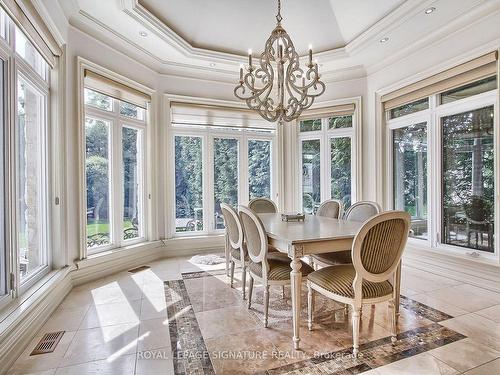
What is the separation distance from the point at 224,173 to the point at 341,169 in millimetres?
2064

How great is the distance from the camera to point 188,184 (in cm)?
479

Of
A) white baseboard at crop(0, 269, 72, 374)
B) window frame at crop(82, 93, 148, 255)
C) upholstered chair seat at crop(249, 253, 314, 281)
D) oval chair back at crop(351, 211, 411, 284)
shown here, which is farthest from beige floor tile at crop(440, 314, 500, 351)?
window frame at crop(82, 93, 148, 255)

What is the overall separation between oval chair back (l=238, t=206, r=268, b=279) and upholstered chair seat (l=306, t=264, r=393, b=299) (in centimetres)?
41

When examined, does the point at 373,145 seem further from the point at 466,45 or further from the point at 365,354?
the point at 365,354

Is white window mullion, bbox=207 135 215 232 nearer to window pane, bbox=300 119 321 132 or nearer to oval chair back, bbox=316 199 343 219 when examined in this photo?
window pane, bbox=300 119 321 132

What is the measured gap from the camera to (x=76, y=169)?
3250 mm

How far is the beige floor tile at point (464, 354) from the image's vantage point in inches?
71.1

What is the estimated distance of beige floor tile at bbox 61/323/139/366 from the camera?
1909 millimetres

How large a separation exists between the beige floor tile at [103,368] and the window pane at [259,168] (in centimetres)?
361

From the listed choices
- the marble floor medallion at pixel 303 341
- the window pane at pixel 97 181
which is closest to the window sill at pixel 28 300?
the window pane at pixel 97 181

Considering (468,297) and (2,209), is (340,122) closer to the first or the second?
(468,297)

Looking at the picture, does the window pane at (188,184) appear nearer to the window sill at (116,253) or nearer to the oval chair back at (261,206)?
the window sill at (116,253)

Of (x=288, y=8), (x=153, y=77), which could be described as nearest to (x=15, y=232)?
(x=153, y=77)

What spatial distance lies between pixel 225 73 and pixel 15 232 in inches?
146
